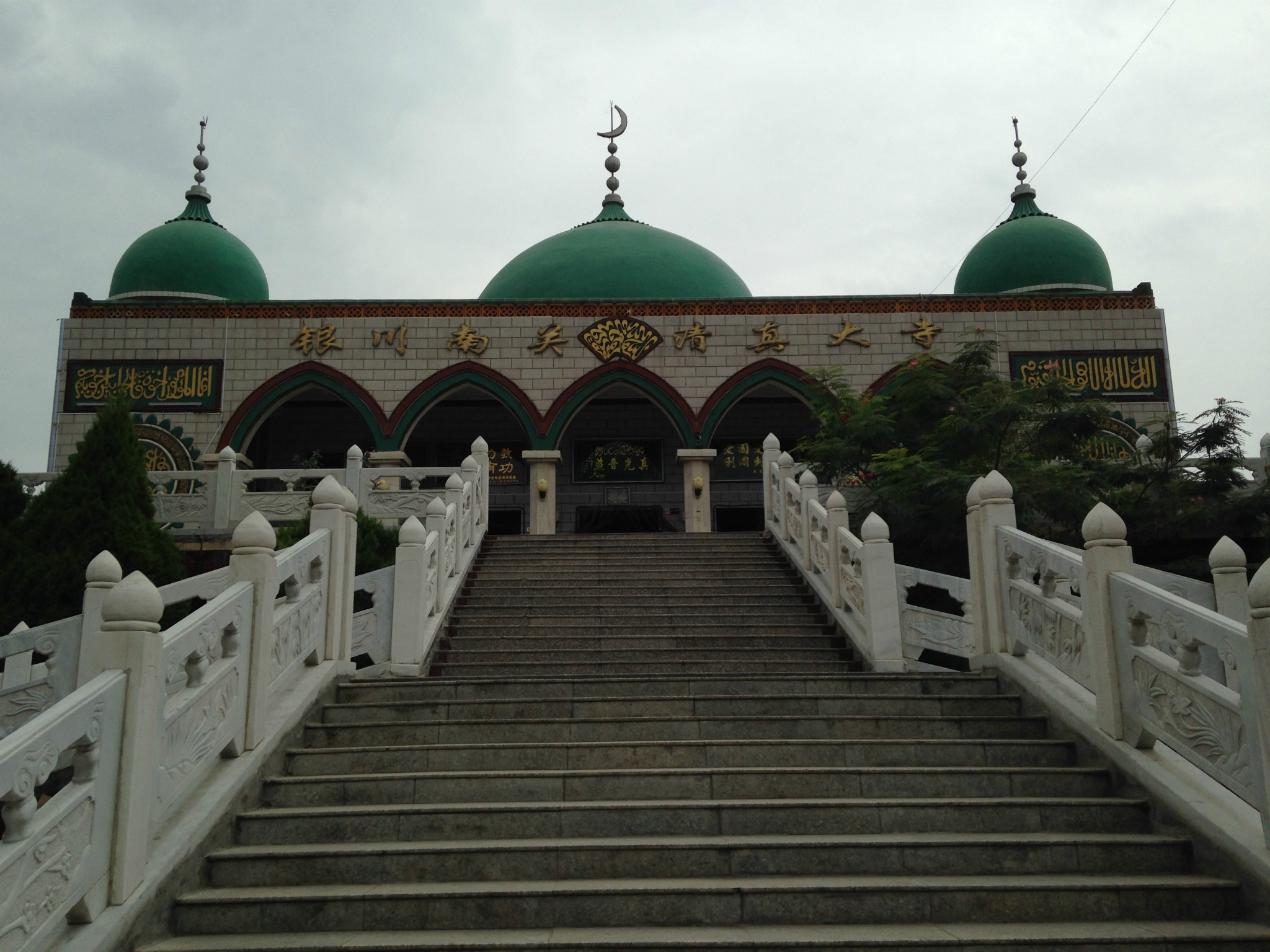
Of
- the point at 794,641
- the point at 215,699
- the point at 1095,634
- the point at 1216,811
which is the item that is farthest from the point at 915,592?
the point at 215,699

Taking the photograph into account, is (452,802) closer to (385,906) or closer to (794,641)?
(385,906)

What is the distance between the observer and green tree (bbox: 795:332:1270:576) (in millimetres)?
9531

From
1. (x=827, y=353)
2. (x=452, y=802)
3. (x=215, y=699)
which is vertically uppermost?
(x=827, y=353)

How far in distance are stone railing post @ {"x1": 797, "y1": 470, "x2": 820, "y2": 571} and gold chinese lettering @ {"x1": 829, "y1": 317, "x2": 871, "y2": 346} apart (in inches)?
282

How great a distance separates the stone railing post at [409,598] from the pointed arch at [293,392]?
9506 millimetres

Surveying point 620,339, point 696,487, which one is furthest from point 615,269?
point 696,487

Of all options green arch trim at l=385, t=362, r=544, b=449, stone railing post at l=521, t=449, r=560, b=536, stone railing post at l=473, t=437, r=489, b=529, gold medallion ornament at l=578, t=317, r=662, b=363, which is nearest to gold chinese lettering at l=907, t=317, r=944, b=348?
gold medallion ornament at l=578, t=317, r=662, b=363

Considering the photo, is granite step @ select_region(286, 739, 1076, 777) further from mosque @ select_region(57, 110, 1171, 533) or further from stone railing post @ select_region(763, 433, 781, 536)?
→ mosque @ select_region(57, 110, 1171, 533)

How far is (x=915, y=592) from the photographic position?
10125 mm

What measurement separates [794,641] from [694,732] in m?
2.83

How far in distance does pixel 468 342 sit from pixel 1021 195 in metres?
11.2

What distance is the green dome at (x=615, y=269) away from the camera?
18.0 metres

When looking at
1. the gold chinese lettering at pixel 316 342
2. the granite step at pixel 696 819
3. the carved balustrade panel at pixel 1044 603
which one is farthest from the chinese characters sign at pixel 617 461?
the granite step at pixel 696 819

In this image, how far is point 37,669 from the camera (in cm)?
670
